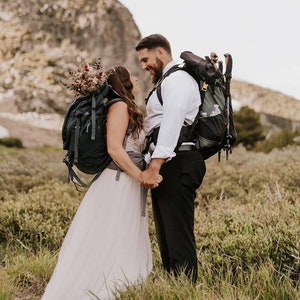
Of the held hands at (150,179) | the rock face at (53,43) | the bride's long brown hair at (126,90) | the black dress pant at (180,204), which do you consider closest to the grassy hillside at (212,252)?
the black dress pant at (180,204)

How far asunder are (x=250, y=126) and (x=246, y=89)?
36232mm

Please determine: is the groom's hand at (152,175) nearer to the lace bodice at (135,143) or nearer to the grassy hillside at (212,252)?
the lace bodice at (135,143)

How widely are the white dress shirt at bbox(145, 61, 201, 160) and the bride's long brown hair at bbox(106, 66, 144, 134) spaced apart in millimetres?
176

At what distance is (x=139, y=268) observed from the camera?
4102 mm

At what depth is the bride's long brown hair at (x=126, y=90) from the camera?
3.97m

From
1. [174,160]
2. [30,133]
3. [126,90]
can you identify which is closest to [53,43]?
[30,133]

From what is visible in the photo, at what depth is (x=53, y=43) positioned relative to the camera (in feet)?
121

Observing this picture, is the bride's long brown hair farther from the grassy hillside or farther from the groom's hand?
the grassy hillside

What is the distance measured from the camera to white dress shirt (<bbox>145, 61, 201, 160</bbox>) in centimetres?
373

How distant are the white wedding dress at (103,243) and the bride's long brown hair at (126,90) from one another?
12cm

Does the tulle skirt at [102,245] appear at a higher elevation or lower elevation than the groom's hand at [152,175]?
lower

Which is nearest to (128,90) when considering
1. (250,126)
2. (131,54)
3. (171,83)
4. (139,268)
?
(171,83)

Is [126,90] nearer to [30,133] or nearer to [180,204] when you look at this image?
[180,204]

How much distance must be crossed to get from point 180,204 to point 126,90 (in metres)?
0.86
